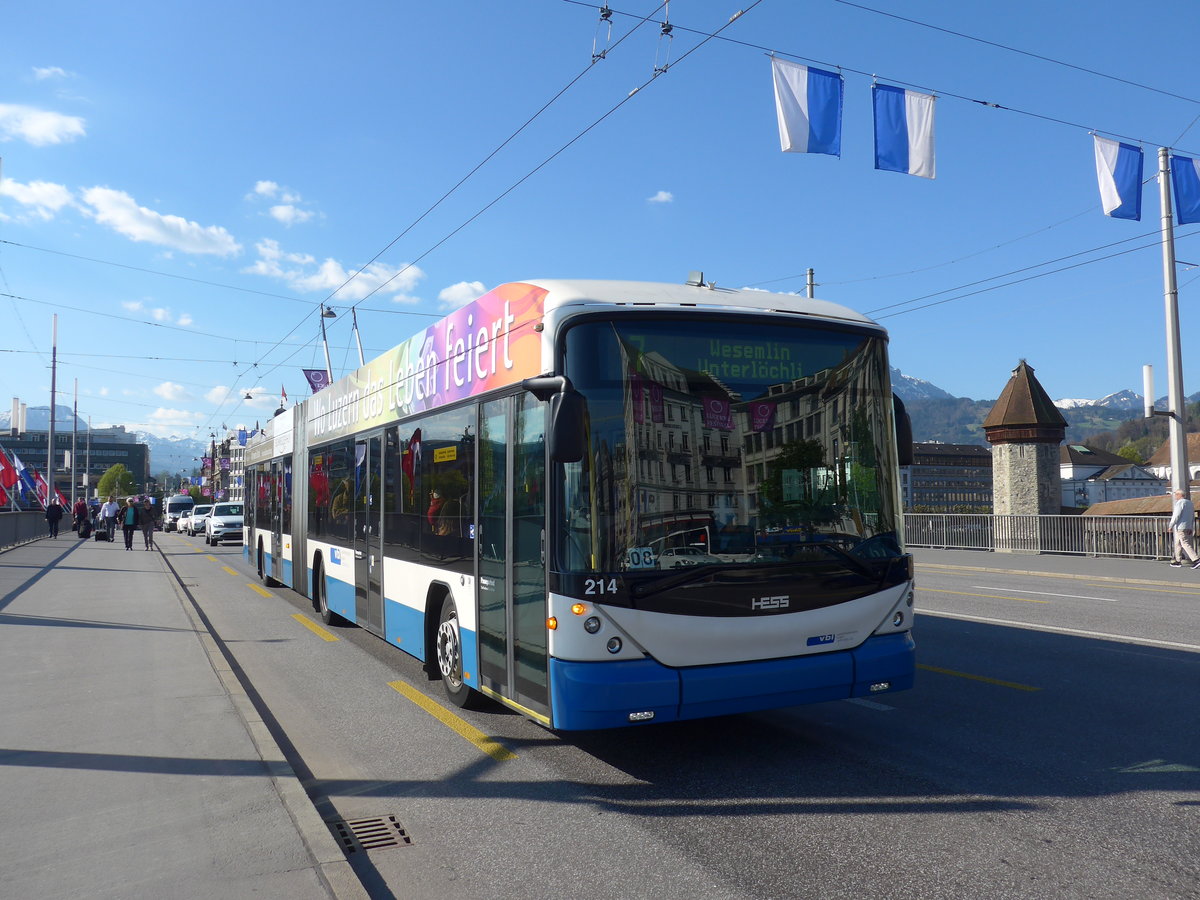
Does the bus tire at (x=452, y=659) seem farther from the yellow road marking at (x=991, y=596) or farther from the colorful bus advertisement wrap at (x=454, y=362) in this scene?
the yellow road marking at (x=991, y=596)

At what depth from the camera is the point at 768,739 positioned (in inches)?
262

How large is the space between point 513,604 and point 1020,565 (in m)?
19.9

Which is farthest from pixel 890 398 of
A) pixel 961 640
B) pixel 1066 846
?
pixel 961 640

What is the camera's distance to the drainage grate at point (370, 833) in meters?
4.80

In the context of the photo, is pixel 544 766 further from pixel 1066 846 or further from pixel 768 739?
pixel 1066 846

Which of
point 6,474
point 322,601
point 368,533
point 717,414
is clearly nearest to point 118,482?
point 6,474

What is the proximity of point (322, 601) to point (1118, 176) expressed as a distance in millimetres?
17236

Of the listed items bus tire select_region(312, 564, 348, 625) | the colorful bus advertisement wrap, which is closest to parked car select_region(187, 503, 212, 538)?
bus tire select_region(312, 564, 348, 625)

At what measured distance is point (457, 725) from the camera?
284 inches

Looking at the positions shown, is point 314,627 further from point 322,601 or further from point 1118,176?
point 1118,176

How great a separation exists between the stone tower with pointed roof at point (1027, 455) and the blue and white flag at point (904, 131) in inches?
734

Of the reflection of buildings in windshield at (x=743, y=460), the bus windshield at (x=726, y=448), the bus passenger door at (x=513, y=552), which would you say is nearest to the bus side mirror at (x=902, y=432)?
the bus windshield at (x=726, y=448)

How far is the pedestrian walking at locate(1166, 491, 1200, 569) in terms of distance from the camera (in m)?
20.8

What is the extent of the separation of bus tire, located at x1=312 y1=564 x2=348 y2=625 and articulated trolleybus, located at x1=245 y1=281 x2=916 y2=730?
19.6 ft
